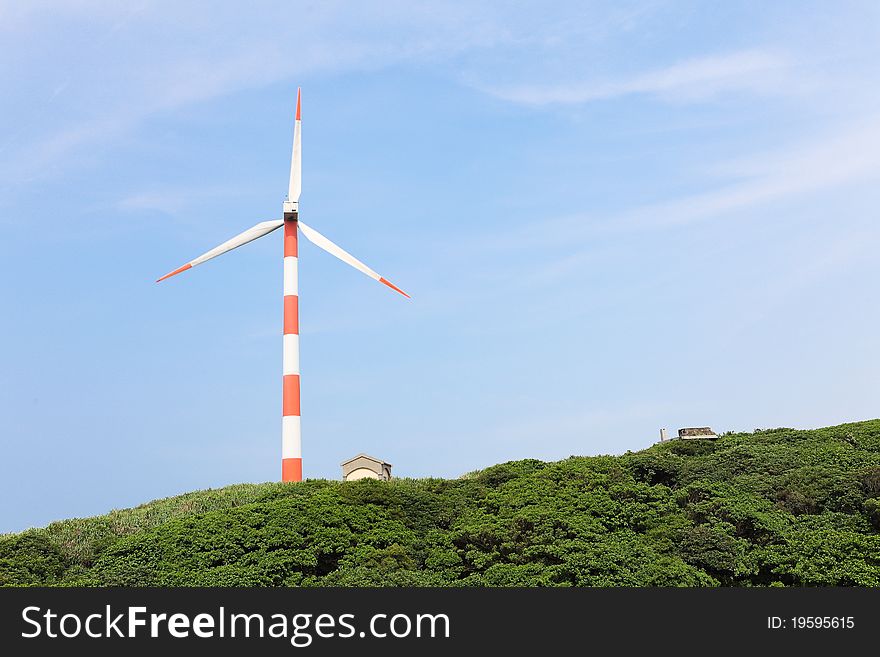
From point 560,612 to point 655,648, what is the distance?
1.64 meters

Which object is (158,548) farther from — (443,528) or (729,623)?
(729,623)

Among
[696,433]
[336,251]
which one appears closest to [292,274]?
[336,251]

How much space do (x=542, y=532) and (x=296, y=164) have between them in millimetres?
21250

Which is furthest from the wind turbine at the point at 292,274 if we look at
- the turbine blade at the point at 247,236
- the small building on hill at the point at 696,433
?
the small building on hill at the point at 696,433

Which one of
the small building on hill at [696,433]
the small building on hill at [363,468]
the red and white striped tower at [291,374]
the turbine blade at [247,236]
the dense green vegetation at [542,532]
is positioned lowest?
the dense green vegetation at [542,532]

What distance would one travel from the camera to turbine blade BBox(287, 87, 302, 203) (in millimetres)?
34812

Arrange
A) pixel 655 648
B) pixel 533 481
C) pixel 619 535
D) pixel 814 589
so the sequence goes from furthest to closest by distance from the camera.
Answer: pixel 533 481 < pixel 619 535 < pixel 814 589 < pixel 655 648

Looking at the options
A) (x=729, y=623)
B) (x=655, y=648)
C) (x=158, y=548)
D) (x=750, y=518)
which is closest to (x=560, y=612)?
(x=655, y=648)

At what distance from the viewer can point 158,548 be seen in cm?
2005

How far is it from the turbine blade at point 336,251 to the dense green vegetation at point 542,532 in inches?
468

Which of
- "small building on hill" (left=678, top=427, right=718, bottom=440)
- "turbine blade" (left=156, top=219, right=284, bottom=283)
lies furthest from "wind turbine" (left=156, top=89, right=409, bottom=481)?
"small building on hill" (left=678, top=427, right=718, bottom=440)

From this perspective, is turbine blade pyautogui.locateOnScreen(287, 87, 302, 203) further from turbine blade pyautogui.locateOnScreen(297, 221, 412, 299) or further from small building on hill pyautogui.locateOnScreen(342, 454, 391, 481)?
small building on hill pyautogui.locateOnScreen(342, 454, 391, 481)

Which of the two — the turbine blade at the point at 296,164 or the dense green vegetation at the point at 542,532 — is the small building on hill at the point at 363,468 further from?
the turbine blade at the point at 296,164

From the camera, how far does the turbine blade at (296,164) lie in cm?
3481
